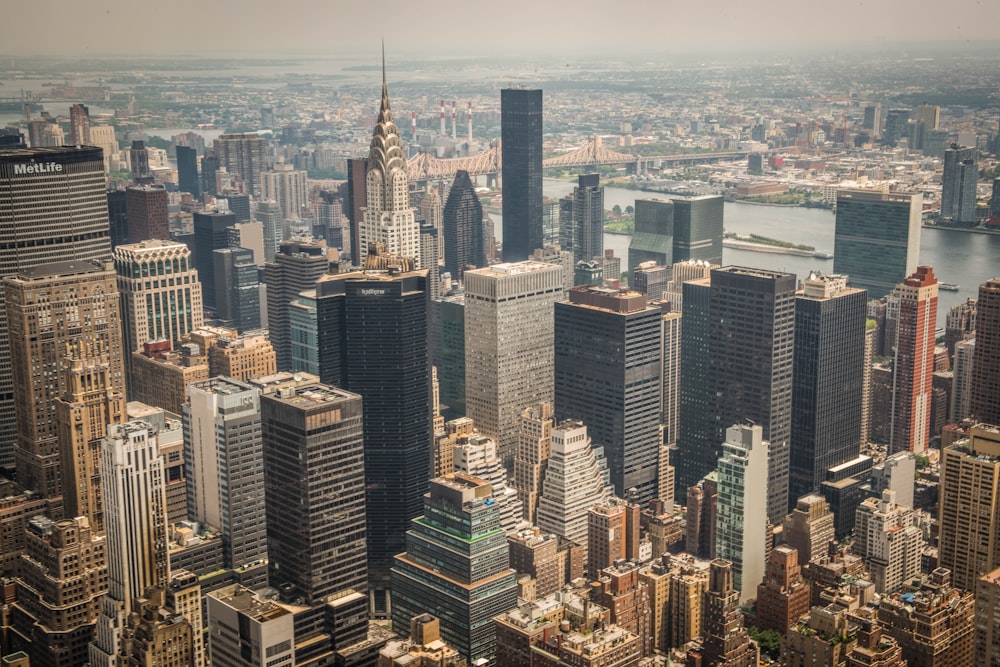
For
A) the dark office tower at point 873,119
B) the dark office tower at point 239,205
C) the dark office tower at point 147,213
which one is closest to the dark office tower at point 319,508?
the dark office tower at point 147,213

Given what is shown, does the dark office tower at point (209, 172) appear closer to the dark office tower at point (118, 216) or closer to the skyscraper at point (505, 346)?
the dark office tower at point (118, 216)

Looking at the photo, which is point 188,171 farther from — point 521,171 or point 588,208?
point 588,208

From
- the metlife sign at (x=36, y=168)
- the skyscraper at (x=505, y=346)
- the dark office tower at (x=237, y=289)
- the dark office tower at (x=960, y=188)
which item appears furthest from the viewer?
the dark office tower at (x=237, y=289)

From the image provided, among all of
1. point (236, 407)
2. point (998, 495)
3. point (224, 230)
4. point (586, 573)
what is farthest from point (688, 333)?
point (224, 230)

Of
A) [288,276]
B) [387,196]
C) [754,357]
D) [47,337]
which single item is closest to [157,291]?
[288,276]

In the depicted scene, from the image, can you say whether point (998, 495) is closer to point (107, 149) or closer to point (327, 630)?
point (327, 630)

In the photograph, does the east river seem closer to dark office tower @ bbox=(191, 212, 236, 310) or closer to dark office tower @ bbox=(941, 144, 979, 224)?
dark office tower @ bbox=(941, 144, 979, 224)

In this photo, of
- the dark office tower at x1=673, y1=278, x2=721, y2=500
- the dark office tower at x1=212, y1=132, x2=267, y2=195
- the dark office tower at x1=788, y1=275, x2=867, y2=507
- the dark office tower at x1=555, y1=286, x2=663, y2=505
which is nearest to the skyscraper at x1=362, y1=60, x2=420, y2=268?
the dark office tower at x1=555, y1=286, x2=663, y2=505

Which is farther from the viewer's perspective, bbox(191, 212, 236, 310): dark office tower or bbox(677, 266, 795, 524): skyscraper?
bbox(191, 212, 236, 310): dark office tower
